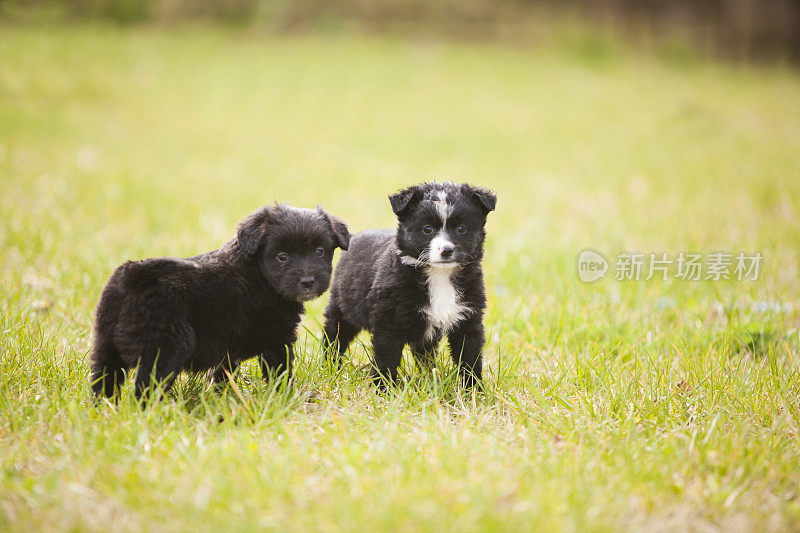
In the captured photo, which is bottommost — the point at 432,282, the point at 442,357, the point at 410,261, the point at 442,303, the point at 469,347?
the point at 442,357

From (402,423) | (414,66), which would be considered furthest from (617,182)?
(414,66)

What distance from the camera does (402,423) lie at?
344 centimetres

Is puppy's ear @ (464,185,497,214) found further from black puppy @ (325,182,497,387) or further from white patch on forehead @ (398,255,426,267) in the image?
white patch on forehead @ (398,255,426,267)

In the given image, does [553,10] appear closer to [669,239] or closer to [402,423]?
[669,239]

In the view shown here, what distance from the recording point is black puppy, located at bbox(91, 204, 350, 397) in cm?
327

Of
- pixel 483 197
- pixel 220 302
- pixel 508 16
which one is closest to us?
pixel 220 302

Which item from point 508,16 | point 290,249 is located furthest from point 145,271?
point 508,16

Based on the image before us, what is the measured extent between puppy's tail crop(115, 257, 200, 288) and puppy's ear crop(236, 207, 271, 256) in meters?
0.38

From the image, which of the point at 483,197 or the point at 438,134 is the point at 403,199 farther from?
the point at 438,134

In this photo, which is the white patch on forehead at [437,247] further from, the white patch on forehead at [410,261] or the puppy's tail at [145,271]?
the puppy's tail at [145,271]

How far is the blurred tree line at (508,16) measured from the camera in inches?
861

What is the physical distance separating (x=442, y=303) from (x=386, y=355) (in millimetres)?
416

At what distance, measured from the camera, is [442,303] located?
3.82 metres

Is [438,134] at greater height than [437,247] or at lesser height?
greater
